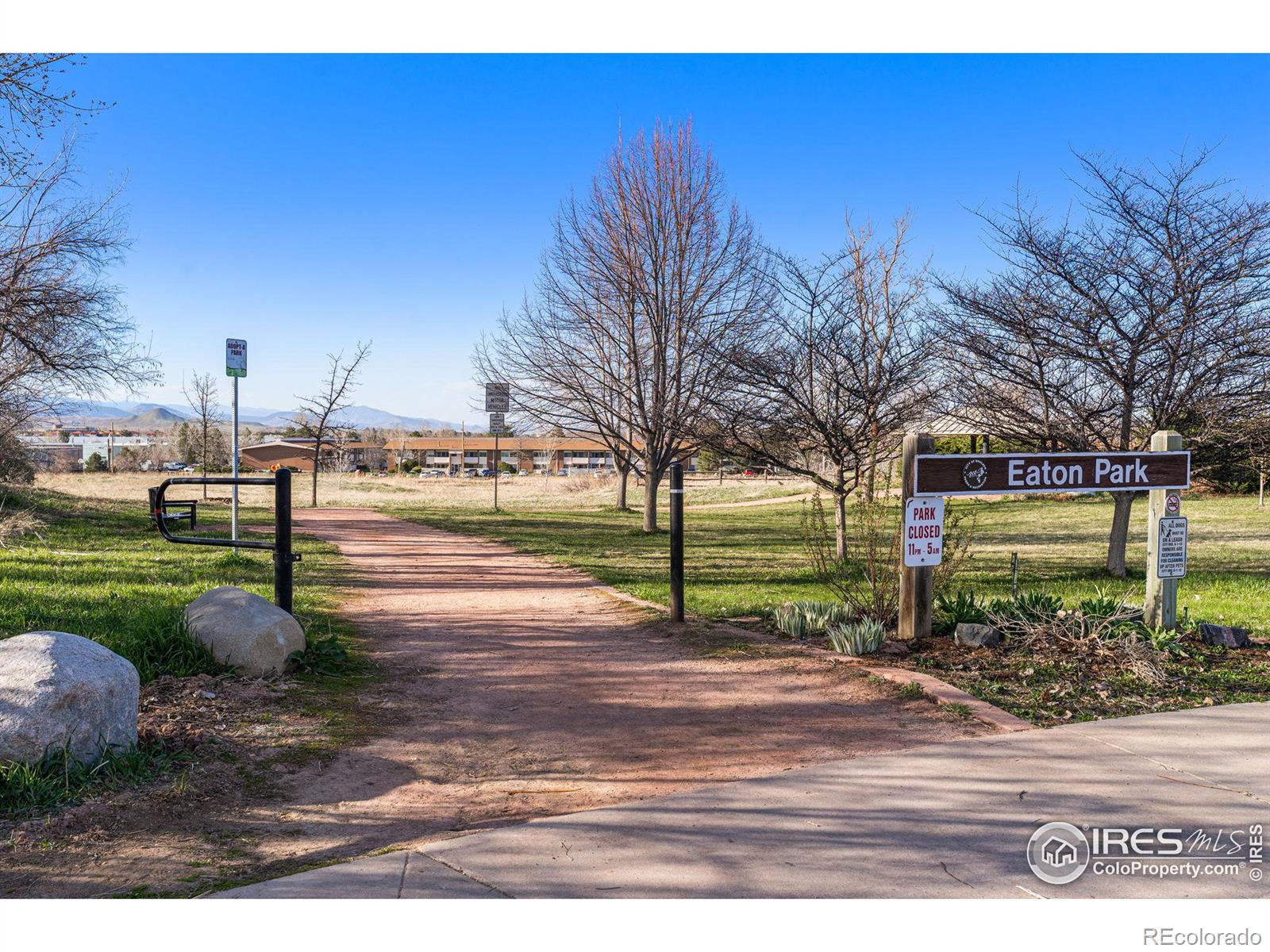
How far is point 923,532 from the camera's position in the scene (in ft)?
23.8

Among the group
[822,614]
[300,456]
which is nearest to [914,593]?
[822,614]

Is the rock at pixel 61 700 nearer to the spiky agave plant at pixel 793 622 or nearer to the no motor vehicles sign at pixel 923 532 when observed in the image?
the spiky agave plant at pixel 793 622

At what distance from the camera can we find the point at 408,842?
3.72 m

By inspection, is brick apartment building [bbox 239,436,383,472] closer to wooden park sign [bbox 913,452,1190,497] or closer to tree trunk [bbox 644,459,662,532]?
tree trunk [bbox 644,459,662,532]

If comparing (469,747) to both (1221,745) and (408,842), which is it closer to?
(408,842)

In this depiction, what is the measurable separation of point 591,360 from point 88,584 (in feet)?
46.9

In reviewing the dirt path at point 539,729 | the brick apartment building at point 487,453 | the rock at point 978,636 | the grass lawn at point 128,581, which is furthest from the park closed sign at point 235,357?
the brick apartment building at point 487,453

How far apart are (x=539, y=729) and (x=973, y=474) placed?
13.1 feet

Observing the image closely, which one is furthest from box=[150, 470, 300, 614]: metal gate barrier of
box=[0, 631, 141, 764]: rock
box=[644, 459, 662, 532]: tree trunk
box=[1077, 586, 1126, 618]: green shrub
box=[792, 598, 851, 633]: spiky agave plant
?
box=[644, 459, 662, 532]: tree trunk

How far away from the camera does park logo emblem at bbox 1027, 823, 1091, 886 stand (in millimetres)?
3324

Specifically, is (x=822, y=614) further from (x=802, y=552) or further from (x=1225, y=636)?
(x=802, y=552)

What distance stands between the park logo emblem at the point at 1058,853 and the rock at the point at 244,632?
4.72 m

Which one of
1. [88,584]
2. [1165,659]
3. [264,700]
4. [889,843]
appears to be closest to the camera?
[889,843]

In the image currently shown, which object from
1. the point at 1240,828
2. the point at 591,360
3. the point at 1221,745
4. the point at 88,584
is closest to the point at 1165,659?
the point at 1221,745
